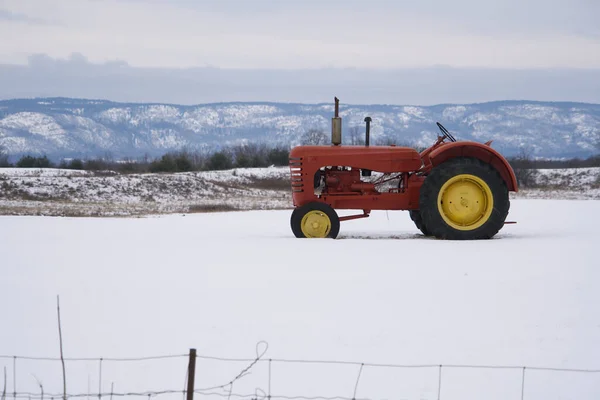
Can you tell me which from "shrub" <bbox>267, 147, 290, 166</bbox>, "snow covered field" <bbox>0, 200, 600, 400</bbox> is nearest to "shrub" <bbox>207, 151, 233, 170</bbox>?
"shrub" <bbox>267, 147, 290, 166</bbox>

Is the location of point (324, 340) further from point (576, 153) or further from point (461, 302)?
point (576, 153)

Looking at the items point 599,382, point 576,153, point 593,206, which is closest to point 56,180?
point 593,206

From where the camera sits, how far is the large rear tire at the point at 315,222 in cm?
1138

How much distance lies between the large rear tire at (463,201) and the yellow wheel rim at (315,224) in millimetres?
1434

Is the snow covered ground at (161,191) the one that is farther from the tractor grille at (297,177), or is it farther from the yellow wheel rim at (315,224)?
the yellow wheel rim at (315,224)

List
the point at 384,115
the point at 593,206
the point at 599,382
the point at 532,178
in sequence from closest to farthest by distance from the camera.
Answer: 1. the point at 599,382
2. the point at 593,206
3. the point at 532,178
4. the point at 384,115

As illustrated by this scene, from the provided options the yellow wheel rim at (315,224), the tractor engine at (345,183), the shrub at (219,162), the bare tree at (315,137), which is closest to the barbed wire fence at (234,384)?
the yellow wheel rim at (315,224)

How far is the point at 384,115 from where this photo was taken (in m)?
190

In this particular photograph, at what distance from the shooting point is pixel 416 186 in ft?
39.0

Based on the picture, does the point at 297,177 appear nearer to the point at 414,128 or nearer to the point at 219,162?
the point at 219,162

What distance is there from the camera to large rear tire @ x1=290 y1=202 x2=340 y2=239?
37.3 ft

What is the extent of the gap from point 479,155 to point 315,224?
2.71 metres

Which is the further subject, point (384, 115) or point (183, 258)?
point (384, 115)

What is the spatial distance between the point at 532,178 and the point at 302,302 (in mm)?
34888
